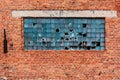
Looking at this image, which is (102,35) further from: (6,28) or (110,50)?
(6,28)

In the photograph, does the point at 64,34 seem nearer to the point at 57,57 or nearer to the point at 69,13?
the point at 69,13

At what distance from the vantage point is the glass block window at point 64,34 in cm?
1352

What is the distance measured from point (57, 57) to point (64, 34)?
915 millimetres

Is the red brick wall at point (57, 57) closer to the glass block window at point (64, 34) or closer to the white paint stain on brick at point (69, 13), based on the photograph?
the white paint stain on brick at point (69, 13)

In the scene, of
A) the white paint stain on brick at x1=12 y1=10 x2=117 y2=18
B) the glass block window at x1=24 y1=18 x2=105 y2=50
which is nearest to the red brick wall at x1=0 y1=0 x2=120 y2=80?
the white paint stain on brick at x1=12 y1=10 x2=117 y2=18

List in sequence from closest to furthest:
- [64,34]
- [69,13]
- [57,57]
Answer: [57,57], [69,13], [64,34]

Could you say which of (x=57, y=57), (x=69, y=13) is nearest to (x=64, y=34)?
(x=69, y=13)

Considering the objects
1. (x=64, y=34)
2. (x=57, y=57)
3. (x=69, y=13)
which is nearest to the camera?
(x=57, y=57)

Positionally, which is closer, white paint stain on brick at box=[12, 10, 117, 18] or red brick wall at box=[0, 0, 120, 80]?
red brick wall at box=[0, 0, 120, 80]

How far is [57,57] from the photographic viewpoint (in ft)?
43.7

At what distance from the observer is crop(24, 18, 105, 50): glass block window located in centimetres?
1352

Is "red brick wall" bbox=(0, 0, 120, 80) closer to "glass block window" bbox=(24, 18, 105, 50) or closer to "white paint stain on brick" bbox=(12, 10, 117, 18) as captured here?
"white paint stain on brick" bbox=(12, 10, 117, 18)

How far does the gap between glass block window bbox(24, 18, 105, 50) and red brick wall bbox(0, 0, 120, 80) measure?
0.23 m

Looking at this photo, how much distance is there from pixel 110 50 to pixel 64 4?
A: 95.0 inches
